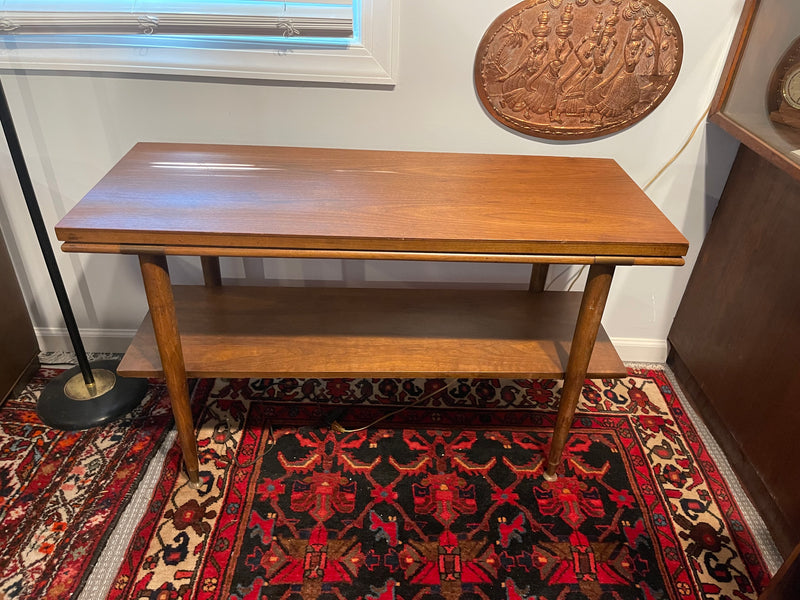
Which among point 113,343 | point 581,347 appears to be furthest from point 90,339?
point 581,347

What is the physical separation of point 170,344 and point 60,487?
2.18 feet

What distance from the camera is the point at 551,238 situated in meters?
1.30

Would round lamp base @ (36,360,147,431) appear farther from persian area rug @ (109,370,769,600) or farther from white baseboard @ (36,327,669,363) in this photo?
persian area rug @ (109,370,769,600)

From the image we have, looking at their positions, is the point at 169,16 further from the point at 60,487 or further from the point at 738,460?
the point at 738,460

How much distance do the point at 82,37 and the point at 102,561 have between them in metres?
1.45

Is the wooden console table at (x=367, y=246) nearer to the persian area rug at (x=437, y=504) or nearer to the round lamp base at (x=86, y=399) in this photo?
the persian area rug at (x=437, y=504)

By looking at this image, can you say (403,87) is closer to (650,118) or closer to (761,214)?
(650,118)

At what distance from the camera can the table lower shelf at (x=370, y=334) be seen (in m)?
1.61

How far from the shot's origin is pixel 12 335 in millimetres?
2045

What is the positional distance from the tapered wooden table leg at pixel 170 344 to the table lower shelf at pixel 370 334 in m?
0.06

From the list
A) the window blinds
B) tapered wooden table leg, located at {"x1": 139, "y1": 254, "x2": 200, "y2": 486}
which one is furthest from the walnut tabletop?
the window blinds

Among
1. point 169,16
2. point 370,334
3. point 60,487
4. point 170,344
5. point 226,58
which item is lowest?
point 60,487

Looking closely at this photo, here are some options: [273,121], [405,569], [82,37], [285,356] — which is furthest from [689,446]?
[82,37]

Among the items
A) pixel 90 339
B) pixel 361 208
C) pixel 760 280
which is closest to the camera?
pixel 361 208
